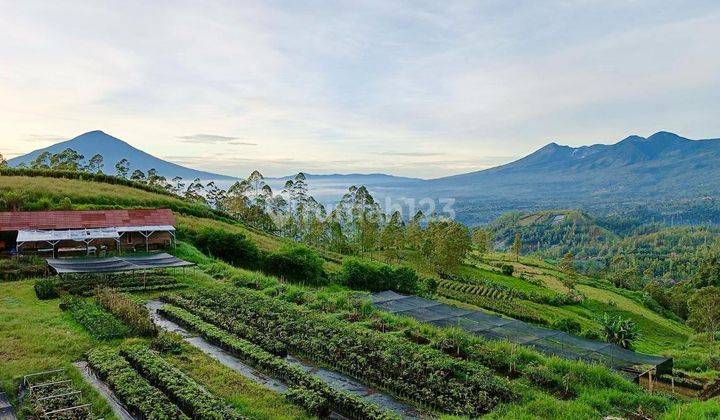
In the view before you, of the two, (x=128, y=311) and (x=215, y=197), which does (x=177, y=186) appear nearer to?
(x=215, y=197)

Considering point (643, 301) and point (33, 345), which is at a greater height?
point (33, 345)

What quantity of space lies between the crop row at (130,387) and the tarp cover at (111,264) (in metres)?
11.1

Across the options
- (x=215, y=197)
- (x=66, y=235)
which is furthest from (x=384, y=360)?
(x=215, y=197)

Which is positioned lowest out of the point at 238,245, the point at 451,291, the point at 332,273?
the point at 451,291

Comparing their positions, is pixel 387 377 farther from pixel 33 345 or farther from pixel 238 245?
pixel 238 245

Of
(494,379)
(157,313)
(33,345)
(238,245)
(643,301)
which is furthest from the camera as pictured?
(643,301)

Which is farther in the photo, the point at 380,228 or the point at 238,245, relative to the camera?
the point at 380,228

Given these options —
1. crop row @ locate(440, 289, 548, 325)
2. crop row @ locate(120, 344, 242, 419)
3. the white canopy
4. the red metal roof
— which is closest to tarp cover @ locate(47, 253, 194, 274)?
the white canopy

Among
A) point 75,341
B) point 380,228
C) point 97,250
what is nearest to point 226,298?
point 75,341

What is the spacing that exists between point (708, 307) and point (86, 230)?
54641 millimetres

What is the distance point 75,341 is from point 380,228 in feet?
192

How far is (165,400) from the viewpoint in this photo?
1223 centimetres

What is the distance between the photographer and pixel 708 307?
4541 cm

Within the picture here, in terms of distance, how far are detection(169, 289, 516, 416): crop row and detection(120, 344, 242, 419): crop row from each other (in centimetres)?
446
